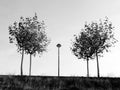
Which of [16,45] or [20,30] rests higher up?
[20,30]

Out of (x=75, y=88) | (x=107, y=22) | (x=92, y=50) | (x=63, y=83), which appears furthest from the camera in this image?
(x=107, y=22)

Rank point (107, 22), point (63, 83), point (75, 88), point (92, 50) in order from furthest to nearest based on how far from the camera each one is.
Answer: point (107, 22), point (92, 50), point (63, 83), point (75, 88)

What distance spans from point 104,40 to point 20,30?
1676cm

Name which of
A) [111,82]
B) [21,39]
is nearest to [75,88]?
[111,82]

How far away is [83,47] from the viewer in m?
40.2

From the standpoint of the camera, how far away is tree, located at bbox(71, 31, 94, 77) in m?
39.8

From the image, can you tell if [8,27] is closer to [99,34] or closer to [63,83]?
[99,34]

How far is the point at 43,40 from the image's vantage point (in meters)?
42.3

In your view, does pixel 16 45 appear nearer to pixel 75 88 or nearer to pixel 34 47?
pixel 34 47

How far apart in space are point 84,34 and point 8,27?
15.6m

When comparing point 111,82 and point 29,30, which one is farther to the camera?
point 29,30

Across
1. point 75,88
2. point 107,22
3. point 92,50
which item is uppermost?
point 107,22

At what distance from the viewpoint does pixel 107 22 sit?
41.4m

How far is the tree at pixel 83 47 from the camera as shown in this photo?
39.8m
